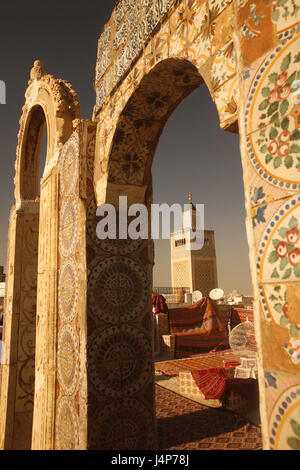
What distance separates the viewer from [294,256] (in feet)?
2.60

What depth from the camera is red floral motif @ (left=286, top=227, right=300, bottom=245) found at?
0.79 m

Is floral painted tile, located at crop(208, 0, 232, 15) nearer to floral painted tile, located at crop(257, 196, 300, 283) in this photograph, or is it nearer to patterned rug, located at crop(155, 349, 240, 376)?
floral painted tile, located at crop(257, 196, 300, 283)

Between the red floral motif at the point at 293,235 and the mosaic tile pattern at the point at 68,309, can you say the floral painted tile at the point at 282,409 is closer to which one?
the red floral motif at the point at 293,235

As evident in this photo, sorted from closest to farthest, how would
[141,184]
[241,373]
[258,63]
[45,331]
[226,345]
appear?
1. [258,63]
2. [141,184]
3. [45,331]
4. [241,373]
5. [226,345]

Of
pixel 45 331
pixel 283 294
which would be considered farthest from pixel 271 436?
pixel 45 331

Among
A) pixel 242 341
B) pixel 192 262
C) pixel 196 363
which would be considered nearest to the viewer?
pixel 242 341

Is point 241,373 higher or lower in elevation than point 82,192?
lower

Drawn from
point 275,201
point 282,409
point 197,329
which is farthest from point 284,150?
point 197,329

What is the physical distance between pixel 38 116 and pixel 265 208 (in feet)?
10.7

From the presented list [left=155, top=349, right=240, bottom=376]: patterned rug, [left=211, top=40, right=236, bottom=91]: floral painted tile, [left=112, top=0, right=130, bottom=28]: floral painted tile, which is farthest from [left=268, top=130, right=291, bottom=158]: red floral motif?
→ [left=155, top=349, right=240, bottom=376]: patterned rug

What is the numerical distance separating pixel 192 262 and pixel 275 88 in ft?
72.0

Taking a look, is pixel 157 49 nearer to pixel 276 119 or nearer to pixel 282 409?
pixel 276 119

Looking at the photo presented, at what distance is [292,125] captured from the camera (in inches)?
32.4
